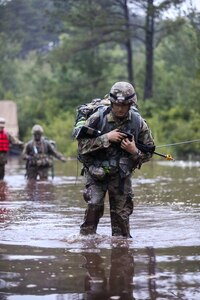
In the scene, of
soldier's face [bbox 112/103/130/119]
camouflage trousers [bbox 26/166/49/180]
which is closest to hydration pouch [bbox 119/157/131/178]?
soldier's face [bbox 112/103/130/119]

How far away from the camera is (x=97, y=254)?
8414 mm

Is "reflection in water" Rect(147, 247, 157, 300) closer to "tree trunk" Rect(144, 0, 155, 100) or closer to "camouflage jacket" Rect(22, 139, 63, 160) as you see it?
"camouflage jacket" Rect(22, 139, 63, 160)

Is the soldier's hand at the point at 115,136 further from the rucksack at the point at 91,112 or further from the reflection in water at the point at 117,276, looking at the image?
the reflection in water at the point at 117,276

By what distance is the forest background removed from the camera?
48.9 meters

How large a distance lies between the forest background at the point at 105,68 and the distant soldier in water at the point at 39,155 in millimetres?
21296

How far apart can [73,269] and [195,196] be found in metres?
8.43

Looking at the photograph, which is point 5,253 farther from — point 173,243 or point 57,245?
point 173,243

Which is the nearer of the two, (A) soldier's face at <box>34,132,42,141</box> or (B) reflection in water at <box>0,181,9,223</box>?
(B) reflection in water at <box>0,181,9,223</box>

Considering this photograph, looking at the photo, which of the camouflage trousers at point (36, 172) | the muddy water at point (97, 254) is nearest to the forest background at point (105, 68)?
the camouflage trousers at point (36, 172)

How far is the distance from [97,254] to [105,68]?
50521 mm

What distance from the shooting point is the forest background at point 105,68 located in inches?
1925

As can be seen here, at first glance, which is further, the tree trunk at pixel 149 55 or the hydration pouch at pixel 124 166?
the tree trunk at pixel 149 55

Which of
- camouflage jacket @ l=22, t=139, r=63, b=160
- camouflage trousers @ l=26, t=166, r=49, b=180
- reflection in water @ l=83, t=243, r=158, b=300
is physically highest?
camouflage jacket @ l=22, t=139, r=63, b=160

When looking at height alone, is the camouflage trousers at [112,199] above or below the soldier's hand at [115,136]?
below
